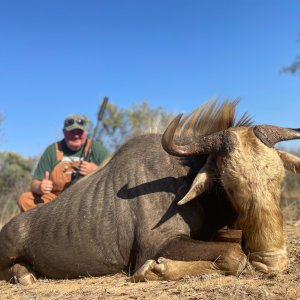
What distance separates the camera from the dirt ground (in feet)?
9.57

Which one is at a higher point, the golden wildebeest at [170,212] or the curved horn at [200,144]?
the curved horn at [200,144]

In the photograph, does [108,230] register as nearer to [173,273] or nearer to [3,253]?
[173,273]

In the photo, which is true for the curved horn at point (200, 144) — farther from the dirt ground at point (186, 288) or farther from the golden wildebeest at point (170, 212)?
the dirt ground at point (186, 288)

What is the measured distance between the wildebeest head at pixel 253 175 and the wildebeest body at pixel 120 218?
36cm

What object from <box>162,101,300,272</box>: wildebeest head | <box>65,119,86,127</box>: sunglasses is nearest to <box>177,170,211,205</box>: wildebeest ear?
<box>162,101,300,272</box>: wildebeest head

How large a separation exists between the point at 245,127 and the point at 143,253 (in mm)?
1419

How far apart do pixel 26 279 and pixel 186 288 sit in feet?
6.81

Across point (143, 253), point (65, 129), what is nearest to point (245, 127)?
point (143, 253)

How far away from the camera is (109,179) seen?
4695 mm

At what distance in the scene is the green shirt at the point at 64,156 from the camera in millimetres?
7219

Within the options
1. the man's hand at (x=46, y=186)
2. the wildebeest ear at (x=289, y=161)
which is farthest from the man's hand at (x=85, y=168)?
the wildebeest ear at (x=289, y=161)

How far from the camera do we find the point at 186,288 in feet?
10.5

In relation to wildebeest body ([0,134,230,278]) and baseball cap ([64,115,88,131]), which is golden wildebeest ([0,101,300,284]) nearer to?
wildebeest body ([0,134,230,278])

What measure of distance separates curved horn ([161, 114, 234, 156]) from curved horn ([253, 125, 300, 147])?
246 millimetres
